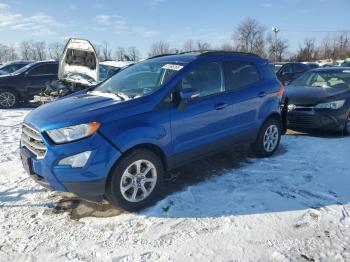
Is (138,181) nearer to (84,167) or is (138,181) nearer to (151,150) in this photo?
(151,150)

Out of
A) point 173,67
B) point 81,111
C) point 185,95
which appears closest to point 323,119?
point 173,67

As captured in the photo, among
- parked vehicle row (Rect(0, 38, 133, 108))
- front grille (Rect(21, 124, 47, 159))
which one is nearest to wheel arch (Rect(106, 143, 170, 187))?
front grille (Rect(21, 124, 47, 159))

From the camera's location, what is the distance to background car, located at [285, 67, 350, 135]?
25.2 ft

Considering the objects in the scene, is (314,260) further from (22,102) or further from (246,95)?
(22,102)

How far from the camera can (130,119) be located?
4.11 meters

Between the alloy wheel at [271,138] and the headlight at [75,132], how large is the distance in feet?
10.7

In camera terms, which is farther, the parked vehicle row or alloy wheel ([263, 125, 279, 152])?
the parked vehicle row

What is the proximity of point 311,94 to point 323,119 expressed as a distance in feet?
2.37

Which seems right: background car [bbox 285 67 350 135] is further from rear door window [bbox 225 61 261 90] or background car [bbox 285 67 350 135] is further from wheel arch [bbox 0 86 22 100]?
wheel arch [bbox 0 86 22 100]

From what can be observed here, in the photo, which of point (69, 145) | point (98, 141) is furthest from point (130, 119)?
point (69, 145)

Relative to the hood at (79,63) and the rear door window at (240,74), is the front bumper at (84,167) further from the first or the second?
the hood at (79,63)

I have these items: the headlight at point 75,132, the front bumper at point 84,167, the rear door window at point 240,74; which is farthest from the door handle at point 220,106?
the headlight at point 75,132

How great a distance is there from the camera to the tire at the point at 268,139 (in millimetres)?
6066

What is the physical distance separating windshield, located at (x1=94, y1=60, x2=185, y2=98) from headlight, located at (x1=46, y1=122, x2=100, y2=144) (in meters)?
0.81
